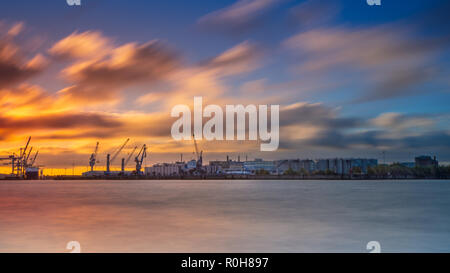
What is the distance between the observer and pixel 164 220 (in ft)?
94.1

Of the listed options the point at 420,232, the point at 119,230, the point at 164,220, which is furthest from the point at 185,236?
the point at 420,232

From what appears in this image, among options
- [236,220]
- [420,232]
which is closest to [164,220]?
[236,220]
